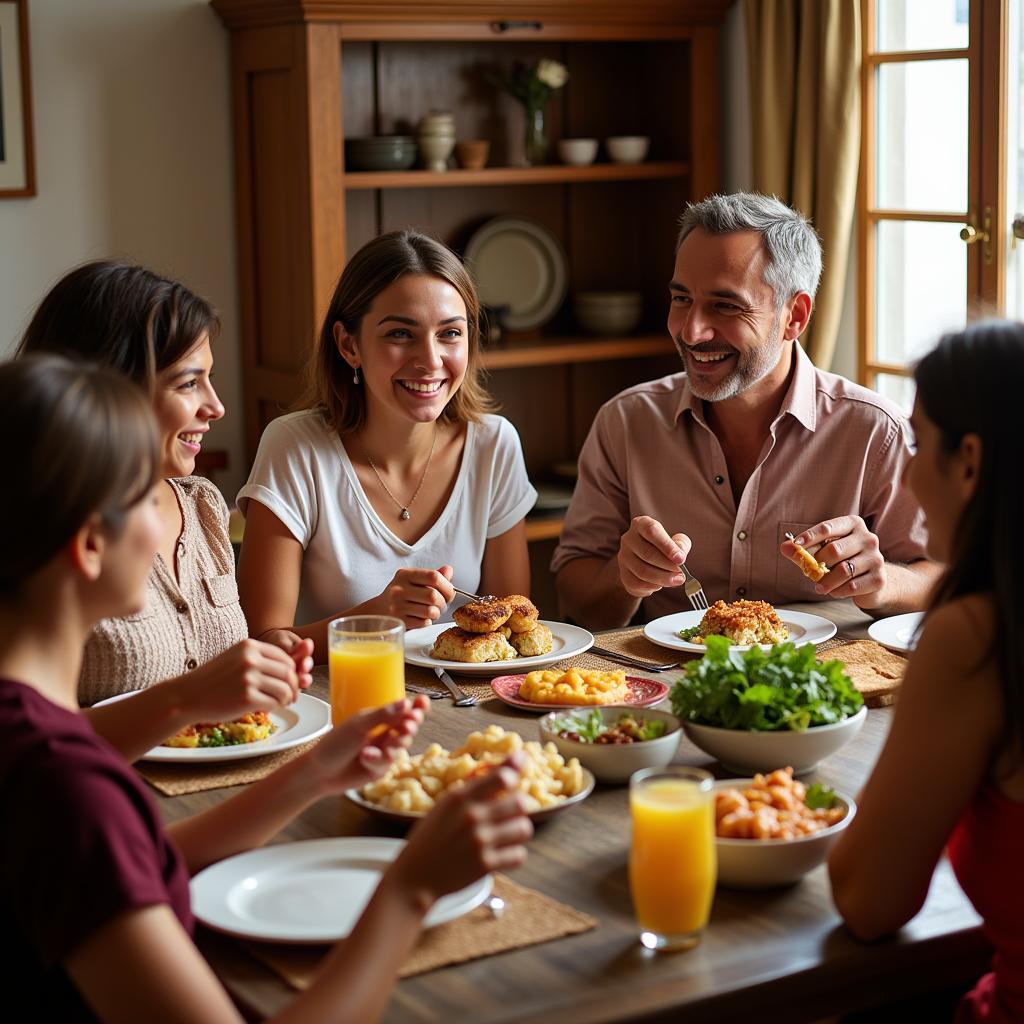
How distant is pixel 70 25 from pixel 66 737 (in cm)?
320

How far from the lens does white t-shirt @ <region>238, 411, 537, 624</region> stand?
2723 millimetres

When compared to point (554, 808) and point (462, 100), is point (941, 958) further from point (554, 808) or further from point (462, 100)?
point (462, 100)

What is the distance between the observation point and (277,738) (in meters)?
1.92

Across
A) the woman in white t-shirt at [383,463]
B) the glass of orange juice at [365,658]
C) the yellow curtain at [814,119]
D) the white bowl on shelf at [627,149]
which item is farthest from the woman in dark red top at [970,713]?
the white bowl on shelf at [627,149]

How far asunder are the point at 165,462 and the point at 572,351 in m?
2.34

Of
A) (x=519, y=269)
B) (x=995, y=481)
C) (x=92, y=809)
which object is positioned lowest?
(x=92, y=809)

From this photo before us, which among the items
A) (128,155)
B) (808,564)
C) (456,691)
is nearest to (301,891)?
(456,691)

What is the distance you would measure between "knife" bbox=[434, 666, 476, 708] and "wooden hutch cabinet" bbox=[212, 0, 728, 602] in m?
1.90

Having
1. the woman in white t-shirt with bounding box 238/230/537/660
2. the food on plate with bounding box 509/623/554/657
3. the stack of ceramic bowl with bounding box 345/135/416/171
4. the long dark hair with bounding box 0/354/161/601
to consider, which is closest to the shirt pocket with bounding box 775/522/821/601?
the woman in white t-shirt with bounding box 238/230/537/660

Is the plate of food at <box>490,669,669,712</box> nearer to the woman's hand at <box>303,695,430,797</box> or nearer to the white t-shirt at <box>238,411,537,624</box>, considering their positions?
the woman's hand at <box>303,695,430,797</box>

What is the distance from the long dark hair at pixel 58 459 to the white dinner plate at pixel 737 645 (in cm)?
122

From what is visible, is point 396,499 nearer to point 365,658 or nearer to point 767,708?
point 365,658

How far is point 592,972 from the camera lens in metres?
1.31

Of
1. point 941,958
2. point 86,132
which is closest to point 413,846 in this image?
point 941,958
